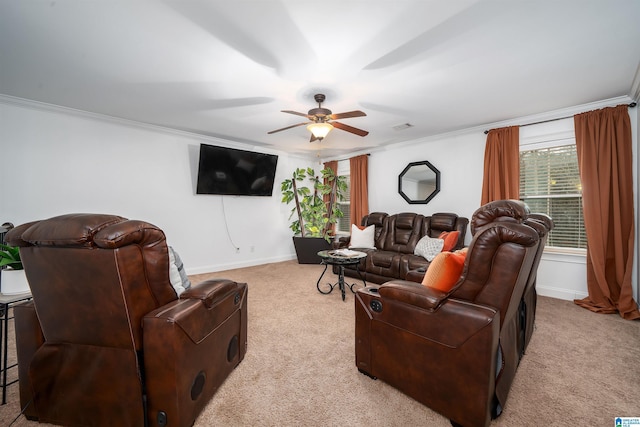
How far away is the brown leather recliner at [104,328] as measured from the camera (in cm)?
103

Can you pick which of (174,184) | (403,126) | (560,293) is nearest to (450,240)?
(560,293)

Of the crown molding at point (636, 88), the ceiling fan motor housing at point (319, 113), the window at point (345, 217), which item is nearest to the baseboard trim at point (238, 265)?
the window at point (345, 217)

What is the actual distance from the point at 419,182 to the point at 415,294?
143 inches

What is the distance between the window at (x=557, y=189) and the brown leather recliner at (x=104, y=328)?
4.24m

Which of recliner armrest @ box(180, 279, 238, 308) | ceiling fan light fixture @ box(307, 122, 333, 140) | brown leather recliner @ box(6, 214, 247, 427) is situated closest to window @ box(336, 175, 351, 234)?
ceiling fan light fixture @ box(307, 122, 333, 140)

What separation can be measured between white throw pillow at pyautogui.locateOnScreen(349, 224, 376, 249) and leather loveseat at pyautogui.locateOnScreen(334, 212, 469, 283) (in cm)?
10

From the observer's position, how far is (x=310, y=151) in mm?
5602

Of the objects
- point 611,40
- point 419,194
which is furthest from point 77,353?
point 419,194

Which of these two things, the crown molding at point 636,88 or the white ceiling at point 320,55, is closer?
the white ceiling at point 320,55

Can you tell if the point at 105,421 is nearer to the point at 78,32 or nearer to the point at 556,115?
the point at 78,32

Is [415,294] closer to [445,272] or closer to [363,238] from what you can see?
[445,272]

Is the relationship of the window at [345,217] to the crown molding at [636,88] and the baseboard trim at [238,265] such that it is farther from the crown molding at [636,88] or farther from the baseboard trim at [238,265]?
the crown molding at [636,88]

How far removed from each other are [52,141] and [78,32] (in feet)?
7.20

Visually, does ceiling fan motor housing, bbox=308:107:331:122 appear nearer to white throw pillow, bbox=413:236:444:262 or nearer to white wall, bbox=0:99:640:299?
white throw pillow, bbox=413:236:444:262
